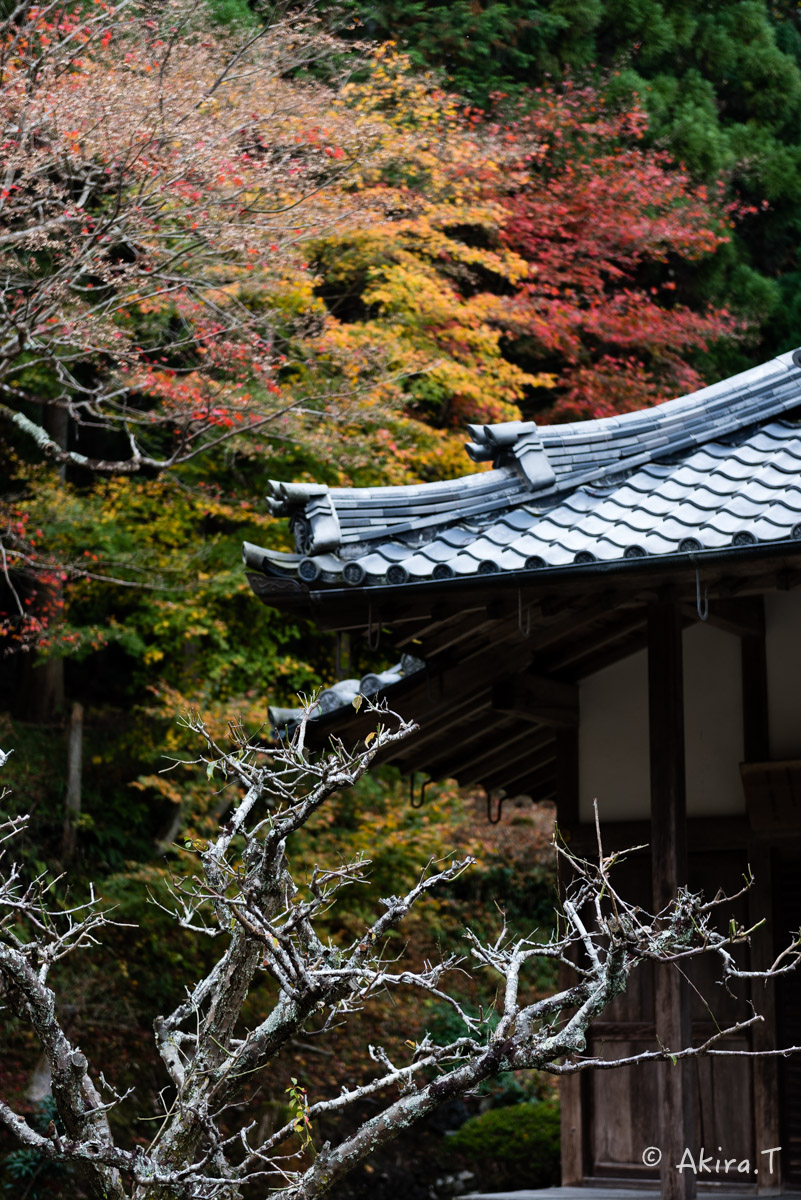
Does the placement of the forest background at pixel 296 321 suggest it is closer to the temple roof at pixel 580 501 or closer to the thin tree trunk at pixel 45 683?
the thin tree trunk at pixel 45 683

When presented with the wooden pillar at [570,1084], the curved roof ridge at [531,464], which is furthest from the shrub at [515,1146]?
the curved roof ridge at [531,464]

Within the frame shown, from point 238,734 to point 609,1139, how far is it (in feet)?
12.0

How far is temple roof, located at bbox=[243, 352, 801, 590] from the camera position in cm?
486

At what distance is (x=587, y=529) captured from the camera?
511cm

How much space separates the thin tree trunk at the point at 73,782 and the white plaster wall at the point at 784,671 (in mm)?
9328

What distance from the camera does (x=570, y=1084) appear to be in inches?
258

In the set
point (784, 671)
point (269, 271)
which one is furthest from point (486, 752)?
point (269, 271)

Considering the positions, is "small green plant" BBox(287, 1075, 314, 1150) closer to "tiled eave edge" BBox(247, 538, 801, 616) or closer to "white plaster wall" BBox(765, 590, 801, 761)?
"tiled eave edge" BBox(247, 538, 801, 616)

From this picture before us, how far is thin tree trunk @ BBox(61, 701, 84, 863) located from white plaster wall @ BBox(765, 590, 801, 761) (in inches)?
367

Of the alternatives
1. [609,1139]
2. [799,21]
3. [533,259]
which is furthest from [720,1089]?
[799,21]

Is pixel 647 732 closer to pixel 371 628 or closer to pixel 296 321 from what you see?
pixel 371 628

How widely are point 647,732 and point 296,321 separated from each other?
682 cm

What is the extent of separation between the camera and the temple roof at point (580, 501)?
15.9ft

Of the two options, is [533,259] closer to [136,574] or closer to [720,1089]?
[136,574]
